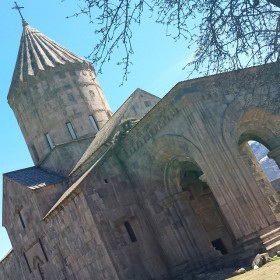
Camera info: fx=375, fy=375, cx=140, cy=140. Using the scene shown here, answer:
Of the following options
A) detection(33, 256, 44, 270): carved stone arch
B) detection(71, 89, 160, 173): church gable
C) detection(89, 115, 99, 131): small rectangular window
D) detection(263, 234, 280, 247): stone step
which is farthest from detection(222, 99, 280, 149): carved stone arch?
detection(33, 256, 44, 270): carved stone arch

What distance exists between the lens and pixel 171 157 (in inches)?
486

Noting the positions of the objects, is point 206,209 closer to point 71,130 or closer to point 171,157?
point 171,157

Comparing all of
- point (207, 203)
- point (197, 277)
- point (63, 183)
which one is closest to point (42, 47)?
point (63, 183)

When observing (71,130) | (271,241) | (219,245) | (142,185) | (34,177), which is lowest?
(271,241)

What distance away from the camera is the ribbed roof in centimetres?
1803

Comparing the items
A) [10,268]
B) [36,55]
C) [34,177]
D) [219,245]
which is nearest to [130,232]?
[219,245]

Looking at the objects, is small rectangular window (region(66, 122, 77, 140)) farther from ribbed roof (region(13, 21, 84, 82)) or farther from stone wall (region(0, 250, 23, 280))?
stone wall (region(0, 250, 23, 280))

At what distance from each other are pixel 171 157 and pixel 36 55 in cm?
993

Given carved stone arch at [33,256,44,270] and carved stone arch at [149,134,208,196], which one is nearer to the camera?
carved stone arch at [149,134,208,196]

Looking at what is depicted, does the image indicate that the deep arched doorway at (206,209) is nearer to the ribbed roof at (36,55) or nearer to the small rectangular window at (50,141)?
the small rectangular window at (50,141)

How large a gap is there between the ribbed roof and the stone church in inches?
7.5

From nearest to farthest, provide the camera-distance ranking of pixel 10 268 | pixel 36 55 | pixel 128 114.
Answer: pixel 128 114 < pixel 36 55 < pixel 10 268

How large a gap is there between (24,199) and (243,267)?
9511mm

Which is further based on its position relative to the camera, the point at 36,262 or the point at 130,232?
the point at 36,262
